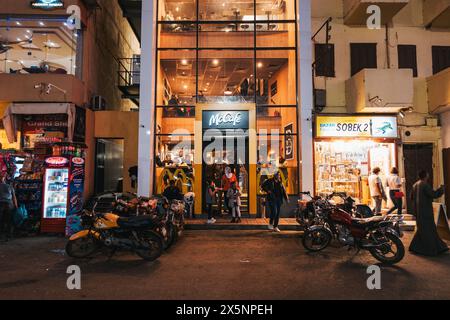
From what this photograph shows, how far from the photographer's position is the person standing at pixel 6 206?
926cm

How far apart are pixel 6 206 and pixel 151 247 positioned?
5.44 metres

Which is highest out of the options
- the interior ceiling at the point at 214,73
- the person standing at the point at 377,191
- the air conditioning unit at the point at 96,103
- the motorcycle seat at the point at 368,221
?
the interior ceiling at the point at 214,73

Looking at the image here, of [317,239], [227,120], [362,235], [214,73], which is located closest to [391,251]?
[362,235]

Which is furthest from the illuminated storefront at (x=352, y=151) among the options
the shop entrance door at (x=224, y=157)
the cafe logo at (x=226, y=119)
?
the cafe logo at (x=226, y=119)

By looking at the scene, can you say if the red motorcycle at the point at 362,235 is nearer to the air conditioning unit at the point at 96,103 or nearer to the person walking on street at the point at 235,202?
the person walking on street at the point at 235,202

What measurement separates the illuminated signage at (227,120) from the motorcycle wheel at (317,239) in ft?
20.4

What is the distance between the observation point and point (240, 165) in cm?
1340

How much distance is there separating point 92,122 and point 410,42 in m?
14.7

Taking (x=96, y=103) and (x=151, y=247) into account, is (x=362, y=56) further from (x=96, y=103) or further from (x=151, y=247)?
(x=151, y=247)

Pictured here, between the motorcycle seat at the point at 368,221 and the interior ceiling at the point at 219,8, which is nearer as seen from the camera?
the motorcycle seat at the point at 368,221

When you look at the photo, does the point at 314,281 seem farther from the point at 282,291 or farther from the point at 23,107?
the point at 23,107

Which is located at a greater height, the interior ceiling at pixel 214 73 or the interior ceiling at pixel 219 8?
the interior ceiling at pixel 219 8

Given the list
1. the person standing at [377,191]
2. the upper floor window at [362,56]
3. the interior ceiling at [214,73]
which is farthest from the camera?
the interior ceiling at [214,73]
